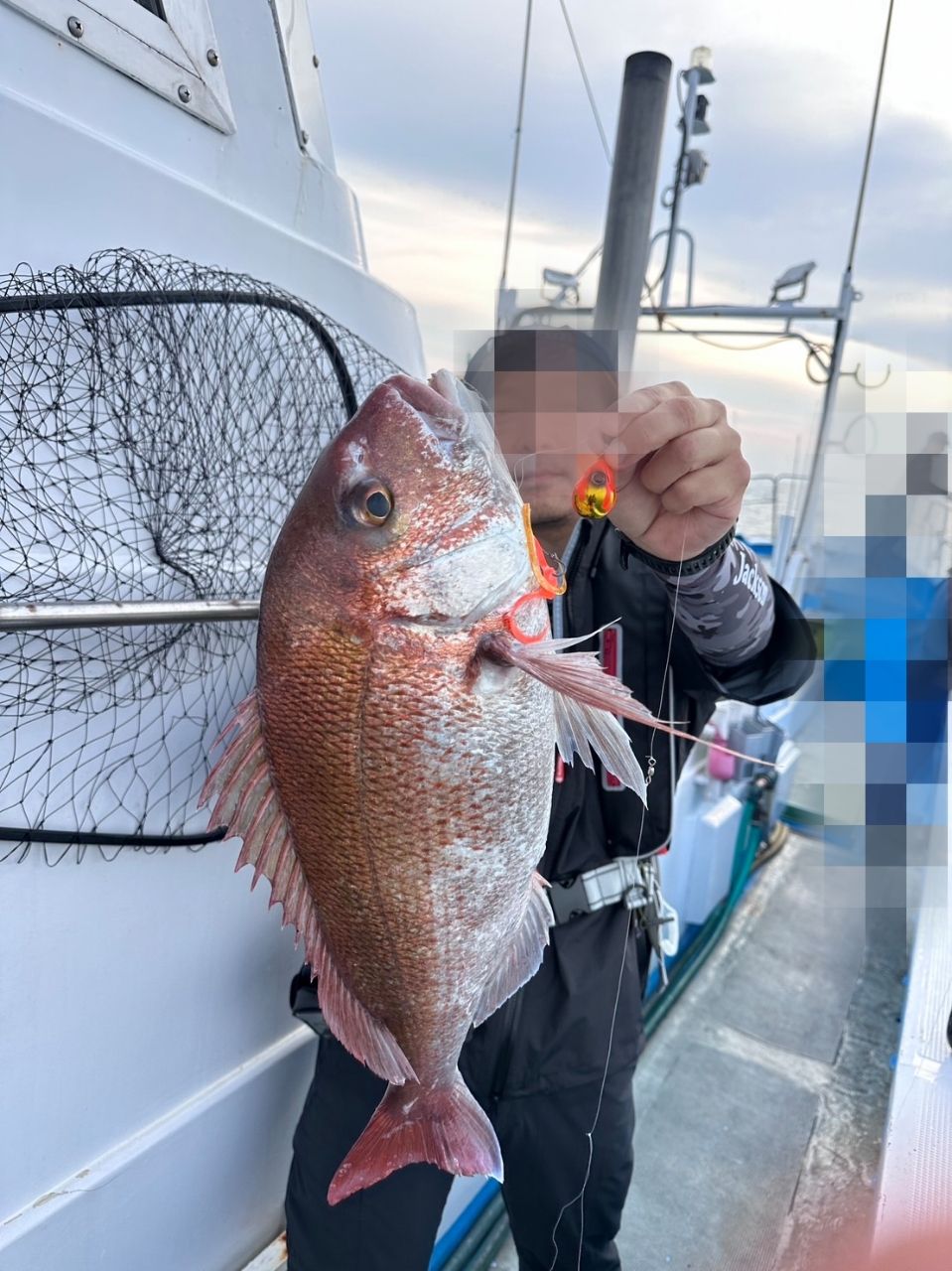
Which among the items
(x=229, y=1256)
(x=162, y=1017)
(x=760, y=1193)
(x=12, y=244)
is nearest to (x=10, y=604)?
(x=12, y=244)

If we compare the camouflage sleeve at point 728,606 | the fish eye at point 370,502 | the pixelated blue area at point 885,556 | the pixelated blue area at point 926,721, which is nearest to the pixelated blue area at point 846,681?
the pixelated blue area at point 926,721

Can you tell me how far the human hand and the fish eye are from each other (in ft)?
1.10

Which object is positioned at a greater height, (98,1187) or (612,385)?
(612,385)

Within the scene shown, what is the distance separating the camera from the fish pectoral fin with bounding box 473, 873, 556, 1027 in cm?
124

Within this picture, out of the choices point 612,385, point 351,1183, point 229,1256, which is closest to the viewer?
point 351,1183

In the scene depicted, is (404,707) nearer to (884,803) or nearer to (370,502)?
(370,502)

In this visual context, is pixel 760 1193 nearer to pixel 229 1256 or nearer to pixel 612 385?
pixel 229 1256

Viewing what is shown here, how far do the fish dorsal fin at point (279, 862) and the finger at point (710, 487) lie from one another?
70cm

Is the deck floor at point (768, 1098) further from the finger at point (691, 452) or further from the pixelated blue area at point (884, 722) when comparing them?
the finger at point (691, 452)

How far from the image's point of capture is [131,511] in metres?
1.57

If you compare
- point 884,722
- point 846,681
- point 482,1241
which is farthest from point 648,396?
point 846,681

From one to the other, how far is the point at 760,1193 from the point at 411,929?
2.67 m

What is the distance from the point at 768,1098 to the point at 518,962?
9.28 feet

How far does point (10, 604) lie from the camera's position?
47.6 inches
